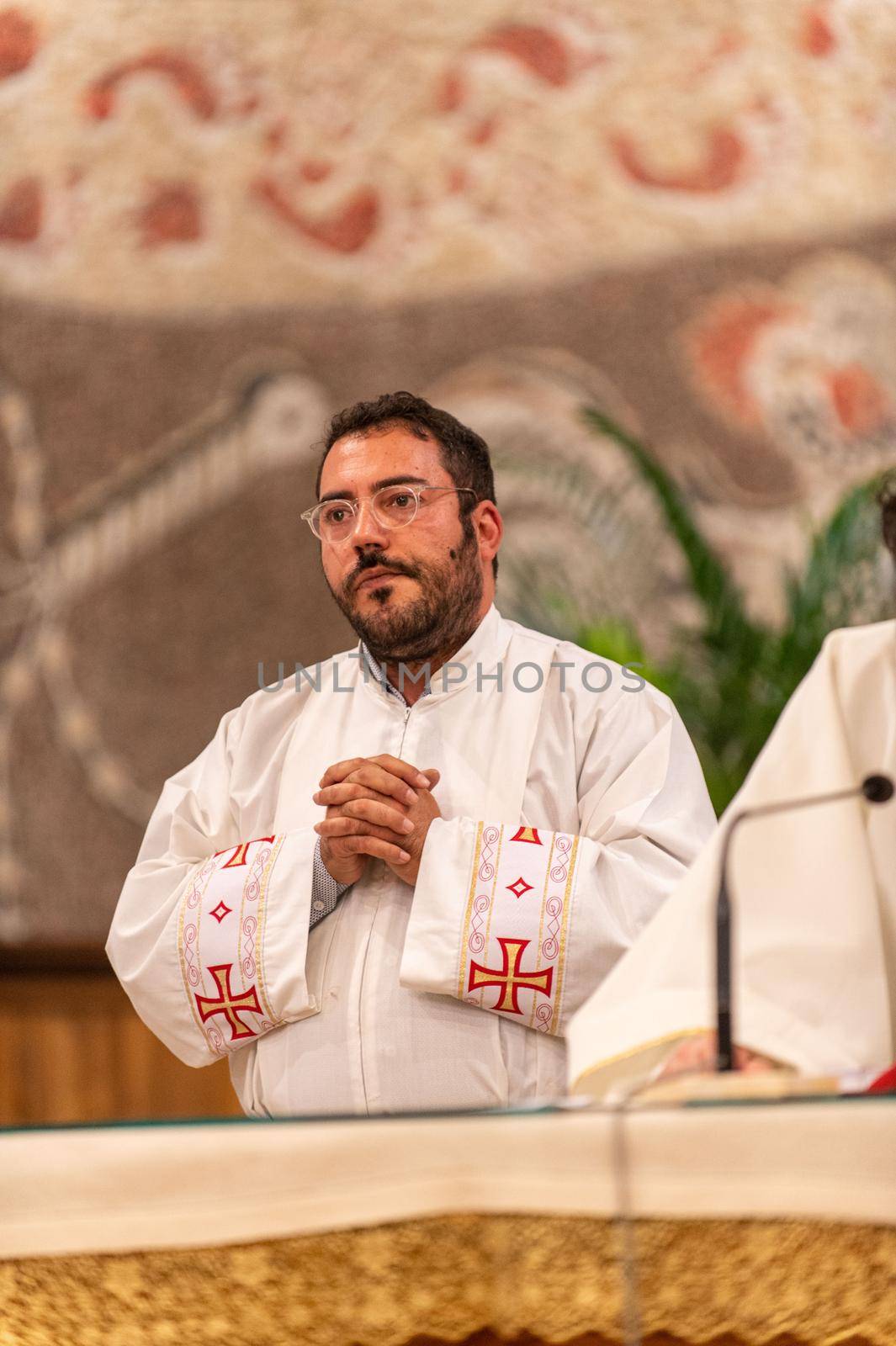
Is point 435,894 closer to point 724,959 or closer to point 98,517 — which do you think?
point 724,959

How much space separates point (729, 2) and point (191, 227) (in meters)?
2.18

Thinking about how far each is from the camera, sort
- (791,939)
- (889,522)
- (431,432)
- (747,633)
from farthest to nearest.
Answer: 1. (747,633)
2. (431,432)
3. (889,522)
4. (791,939)

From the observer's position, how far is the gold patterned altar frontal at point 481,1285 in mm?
1526

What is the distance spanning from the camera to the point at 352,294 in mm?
5930

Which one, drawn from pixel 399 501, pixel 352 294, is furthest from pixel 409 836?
pixel 352 294

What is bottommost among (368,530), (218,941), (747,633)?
(218,941)

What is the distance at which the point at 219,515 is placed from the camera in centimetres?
578

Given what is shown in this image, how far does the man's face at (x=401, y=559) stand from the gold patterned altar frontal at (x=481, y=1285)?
4.76 ft

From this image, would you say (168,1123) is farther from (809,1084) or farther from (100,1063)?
(100,1063)

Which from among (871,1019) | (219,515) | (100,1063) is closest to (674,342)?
(219,515)

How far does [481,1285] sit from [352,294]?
4.81 m

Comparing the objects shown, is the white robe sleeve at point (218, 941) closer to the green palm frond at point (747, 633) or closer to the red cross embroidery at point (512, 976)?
the red cross embroidery at point (512, 976)

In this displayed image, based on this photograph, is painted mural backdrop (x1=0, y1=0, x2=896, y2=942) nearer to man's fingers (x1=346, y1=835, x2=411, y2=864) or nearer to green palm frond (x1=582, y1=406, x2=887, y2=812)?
green palm frond (x1=582, y1=406, x2=887, y2=812)

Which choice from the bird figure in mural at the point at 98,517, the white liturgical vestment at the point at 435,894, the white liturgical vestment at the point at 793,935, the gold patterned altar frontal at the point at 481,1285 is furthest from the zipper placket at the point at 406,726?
the bird figure in mural at the point at 98,517
